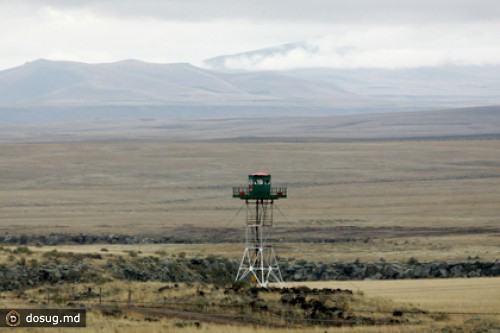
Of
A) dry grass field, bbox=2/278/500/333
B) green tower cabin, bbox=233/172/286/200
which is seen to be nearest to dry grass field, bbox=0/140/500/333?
dry grass field, bbox=2/278/500/333

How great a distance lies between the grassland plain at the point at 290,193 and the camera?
6750 cm

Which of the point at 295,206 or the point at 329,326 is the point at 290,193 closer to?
the point at 295,206

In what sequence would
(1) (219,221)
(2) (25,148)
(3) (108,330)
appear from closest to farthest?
(3) (108,330), (1) (219,221), (2) (25,148)

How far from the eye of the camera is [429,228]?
71375mm

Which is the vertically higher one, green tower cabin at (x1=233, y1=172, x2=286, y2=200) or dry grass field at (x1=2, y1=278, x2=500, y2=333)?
green tower cabin at (x1=233, y1=172, x2=286, y2=200)

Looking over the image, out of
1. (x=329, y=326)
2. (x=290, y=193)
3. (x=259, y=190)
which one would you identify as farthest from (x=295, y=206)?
(x=329, y=326)

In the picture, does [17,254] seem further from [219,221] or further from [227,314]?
[219,221]

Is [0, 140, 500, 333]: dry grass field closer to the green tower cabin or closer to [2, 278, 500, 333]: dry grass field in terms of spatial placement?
[2, 278, 500, 333]: dry grass field

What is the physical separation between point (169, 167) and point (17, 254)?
75557 millimetres

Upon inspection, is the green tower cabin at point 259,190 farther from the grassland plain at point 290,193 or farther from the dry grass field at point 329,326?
the grassland plain at point 290,193

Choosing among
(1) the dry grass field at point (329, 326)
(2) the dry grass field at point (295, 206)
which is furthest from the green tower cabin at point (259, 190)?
(1) the dry grass field at point (329, 326)

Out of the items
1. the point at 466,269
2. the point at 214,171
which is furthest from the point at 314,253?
the point at 214,171

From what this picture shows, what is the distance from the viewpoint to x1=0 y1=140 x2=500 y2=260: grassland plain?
67.5m

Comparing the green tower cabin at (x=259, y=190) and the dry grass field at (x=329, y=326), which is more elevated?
the green tower cabin at (x=259, y=190)
